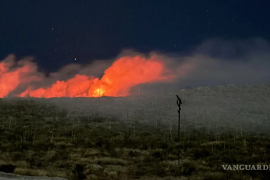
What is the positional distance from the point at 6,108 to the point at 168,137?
33596mm

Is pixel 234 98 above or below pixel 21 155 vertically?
above

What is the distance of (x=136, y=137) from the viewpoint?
32812 mm

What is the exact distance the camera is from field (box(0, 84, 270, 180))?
18.2m

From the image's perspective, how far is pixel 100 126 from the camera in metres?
40.8

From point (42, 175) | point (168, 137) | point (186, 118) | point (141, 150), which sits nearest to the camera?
point (42, 175)

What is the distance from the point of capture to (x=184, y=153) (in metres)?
24.6

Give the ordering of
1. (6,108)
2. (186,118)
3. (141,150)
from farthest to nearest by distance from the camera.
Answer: (6,108), (186,118), (141,150)

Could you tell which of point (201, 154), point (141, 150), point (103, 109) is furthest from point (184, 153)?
point (103, 109)

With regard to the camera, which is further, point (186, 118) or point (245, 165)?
point (186, 118)

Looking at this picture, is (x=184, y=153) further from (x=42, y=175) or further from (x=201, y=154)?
(x=42, y=175)

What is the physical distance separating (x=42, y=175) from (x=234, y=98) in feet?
192

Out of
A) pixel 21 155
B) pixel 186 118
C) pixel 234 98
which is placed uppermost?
pixel 234 98

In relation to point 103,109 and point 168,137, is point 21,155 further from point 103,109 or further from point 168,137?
point 103,109

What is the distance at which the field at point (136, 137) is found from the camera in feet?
59.8
